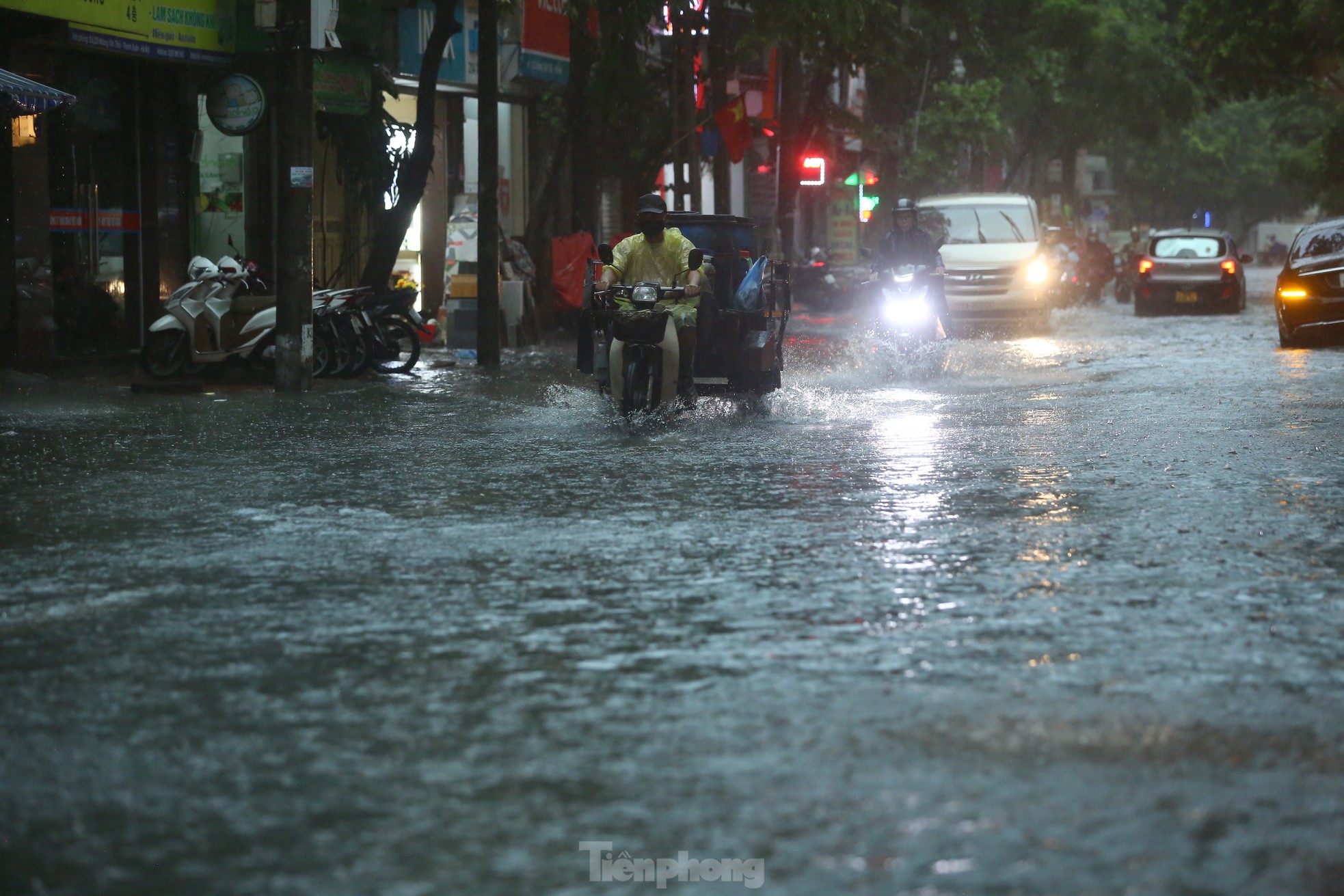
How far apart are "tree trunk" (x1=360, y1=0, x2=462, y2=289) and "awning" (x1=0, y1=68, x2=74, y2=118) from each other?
19.3 feet

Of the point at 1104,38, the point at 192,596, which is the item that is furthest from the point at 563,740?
the point at 1104,38

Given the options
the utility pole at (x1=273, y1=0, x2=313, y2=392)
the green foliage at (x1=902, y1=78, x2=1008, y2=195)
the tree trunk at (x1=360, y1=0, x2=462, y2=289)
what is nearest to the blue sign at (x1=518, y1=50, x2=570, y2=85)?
the tree trunk at (x1=360, y1=0, x2=462, y2=289)

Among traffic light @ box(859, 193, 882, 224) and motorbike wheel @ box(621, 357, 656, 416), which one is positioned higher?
A: traffic light @ box(859, 193, 882, 224)

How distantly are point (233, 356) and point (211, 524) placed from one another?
10.0m

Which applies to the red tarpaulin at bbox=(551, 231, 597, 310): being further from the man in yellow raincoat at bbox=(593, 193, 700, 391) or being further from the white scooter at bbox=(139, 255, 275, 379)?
the man in yellow raincoat at bbox=(593, 193, 700, 391)

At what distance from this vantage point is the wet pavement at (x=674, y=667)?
13.3ft

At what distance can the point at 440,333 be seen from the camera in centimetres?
2583

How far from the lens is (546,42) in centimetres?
2766

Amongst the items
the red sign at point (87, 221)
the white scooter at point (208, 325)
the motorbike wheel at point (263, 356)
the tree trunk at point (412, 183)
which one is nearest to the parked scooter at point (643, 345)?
the motorbike wheel at point (263, 356)

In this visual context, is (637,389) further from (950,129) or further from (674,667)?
(950,129)

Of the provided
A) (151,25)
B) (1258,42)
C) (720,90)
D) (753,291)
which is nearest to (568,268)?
(720,90)

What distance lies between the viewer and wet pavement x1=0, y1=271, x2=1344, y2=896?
13.3 feet

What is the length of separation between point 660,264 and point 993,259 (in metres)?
15.7

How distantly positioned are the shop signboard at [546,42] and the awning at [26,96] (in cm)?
1145
